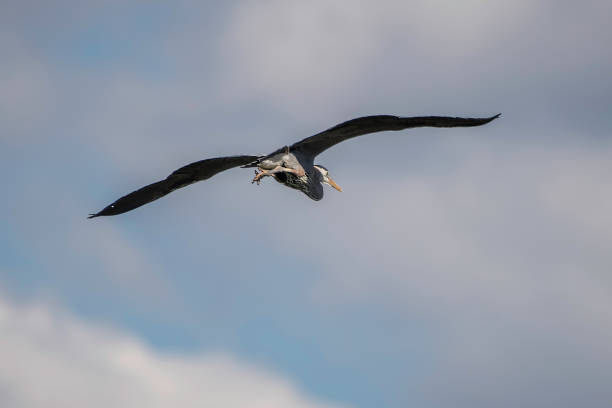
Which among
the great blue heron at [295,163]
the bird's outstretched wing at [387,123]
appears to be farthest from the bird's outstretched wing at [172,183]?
the bird's outstretched wing at [387,123]

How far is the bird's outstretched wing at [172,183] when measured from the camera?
2669cm

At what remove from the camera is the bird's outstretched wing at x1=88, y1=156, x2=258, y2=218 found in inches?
1051

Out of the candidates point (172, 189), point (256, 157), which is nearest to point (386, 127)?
point (256, 157)

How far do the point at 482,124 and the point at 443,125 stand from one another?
35.4 inches

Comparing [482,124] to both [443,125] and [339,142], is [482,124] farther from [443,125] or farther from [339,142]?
[339,142]

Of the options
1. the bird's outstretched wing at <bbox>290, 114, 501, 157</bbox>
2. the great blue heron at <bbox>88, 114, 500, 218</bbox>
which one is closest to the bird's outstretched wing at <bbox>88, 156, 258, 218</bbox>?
the great blue heron at <bbox>88, 114, 500, 218</bbox>


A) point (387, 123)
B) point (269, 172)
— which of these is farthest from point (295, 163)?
point (387, 123)

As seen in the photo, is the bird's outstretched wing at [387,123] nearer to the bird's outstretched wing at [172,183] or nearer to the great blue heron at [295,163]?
the great blue heron at [295,163]

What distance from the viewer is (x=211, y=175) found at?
27531 millimetres

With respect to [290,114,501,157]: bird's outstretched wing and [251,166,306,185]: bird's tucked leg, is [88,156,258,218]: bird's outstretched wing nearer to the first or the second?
[251,166,306,185]: bird's tucked leg

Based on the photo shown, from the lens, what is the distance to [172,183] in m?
27.9

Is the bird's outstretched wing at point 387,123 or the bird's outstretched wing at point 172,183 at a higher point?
the bird's outstretched wing at point 387,123

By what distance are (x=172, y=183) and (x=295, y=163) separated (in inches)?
119

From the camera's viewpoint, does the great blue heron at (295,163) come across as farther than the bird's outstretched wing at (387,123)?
Yes
